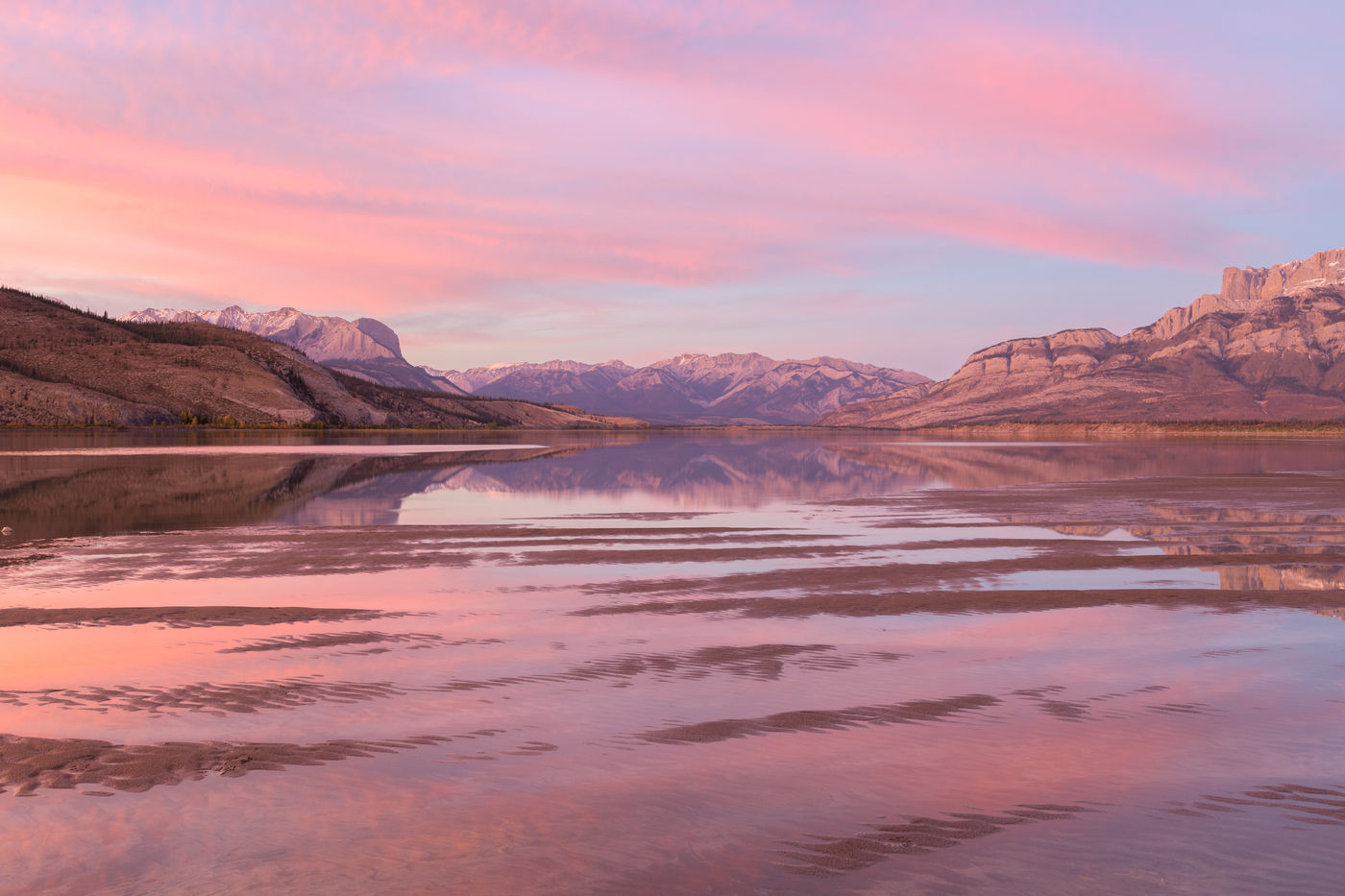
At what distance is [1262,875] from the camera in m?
7.46

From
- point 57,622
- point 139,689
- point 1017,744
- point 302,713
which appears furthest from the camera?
point 57,622

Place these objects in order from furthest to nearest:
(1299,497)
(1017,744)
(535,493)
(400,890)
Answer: (535,493) → (1299,497) → (1017,744) → (400,890)

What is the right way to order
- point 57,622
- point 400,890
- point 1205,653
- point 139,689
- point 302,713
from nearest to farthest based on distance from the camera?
point 400,890 → point 302,713 → point 139,689 → point 1205,653 → point 57,622

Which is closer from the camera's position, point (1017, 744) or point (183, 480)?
point (1017, 744)

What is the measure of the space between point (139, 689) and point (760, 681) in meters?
9.19

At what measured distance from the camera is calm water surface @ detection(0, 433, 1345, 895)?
776 cm

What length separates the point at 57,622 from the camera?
55.0 feet

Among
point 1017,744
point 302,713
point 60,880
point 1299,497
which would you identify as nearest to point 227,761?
point 302,713

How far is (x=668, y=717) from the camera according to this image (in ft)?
38.0

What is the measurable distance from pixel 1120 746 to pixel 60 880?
11.3 metres

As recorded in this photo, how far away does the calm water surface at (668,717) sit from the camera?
306 inches

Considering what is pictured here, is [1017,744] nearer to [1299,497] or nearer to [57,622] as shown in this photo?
[57,622]

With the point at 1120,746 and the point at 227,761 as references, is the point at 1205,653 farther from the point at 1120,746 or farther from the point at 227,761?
the point at 227,761

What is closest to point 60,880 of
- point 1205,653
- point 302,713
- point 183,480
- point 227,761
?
Result: point 227,761
